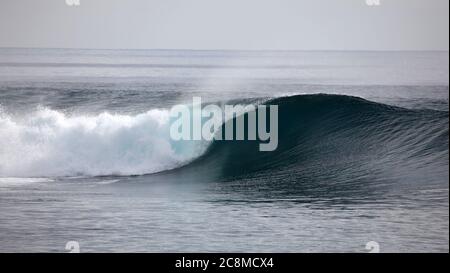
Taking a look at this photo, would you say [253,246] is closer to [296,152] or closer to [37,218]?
[37,218]

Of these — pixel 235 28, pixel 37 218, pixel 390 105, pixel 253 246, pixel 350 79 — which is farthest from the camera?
pixel 350 79

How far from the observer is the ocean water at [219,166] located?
8016 mm

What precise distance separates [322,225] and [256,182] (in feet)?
6.40

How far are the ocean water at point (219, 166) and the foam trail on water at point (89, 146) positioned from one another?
0.02 m

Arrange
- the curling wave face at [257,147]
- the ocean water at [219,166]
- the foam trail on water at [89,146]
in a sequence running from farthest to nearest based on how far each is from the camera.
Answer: the foam trail on water at [89,146], the curling wave face at [257,147], the ocean water at [219,166]

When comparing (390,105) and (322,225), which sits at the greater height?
(390,105)

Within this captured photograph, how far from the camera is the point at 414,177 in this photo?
9539mm

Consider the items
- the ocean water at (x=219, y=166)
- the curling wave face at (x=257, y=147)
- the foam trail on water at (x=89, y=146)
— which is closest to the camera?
the ocean water at (x=219, y=166)

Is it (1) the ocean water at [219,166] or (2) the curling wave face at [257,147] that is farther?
(2) the curling wave face at [257,147]

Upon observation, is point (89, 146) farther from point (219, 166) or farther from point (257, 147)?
point (257, 147)

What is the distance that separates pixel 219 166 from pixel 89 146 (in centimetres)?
203

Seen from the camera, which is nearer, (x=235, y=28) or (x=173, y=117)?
(x=235, y=28)

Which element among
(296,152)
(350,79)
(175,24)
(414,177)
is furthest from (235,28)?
(350,79)

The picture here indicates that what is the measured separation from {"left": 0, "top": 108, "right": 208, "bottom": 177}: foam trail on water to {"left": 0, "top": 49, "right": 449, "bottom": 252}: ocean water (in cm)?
2
